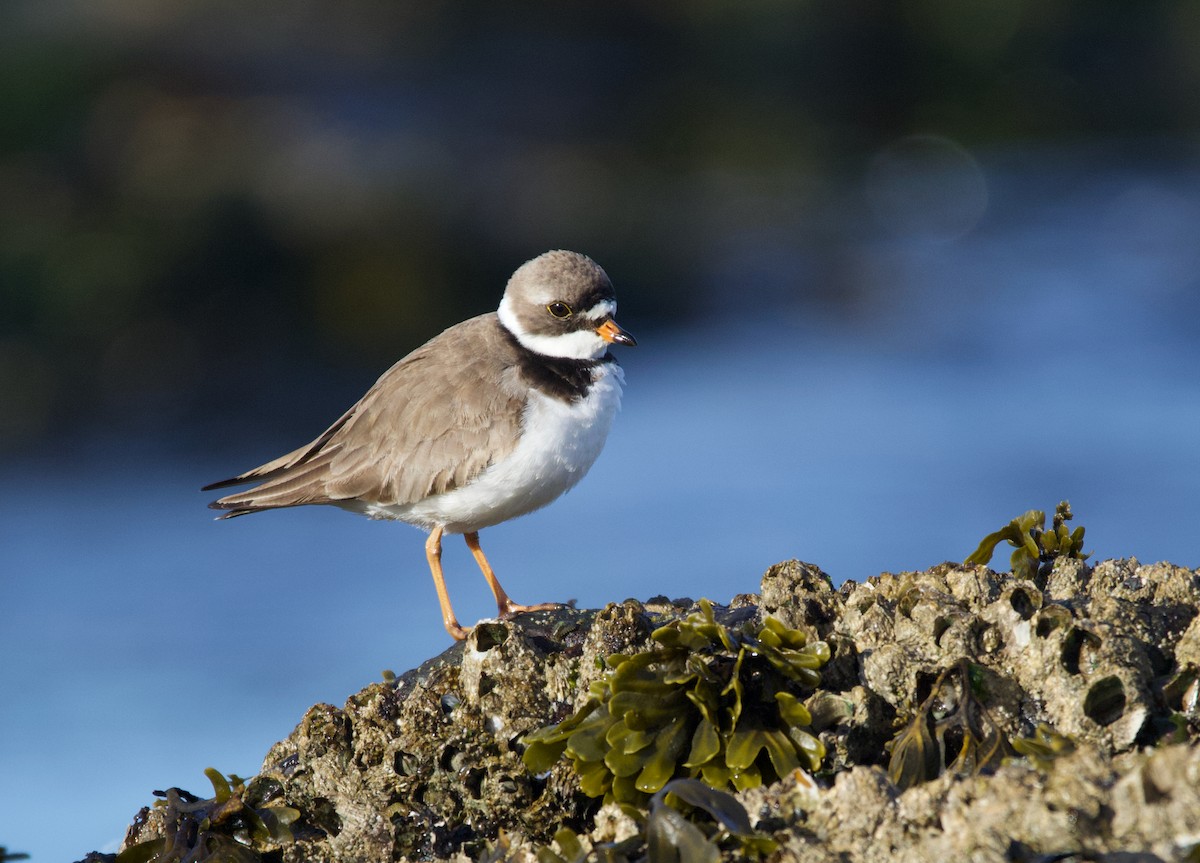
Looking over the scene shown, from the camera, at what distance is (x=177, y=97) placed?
1164 cm

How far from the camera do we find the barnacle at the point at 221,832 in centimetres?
265

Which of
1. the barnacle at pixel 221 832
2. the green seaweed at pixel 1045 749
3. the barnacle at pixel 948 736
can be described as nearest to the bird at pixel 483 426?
the barnacle at pixel 221 832

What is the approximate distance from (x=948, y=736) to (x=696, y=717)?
48 cm

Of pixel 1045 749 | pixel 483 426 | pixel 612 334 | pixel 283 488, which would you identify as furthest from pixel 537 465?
pixel 1045 749

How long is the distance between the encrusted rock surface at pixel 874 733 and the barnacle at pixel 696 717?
8cm

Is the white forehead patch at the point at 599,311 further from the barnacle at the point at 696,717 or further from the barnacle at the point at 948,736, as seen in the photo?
the barnacle at the point at 948,736

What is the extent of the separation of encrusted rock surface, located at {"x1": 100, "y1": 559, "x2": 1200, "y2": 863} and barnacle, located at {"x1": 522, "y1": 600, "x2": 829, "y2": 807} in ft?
0.25

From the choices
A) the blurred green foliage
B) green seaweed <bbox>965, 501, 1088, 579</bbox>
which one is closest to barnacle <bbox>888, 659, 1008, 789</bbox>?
green seaweed <bbox>965, 501, 1088, 579</bbox>

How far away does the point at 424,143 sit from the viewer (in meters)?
12.1

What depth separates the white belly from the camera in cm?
433

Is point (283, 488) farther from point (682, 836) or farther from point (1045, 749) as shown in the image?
point (1045, 749)

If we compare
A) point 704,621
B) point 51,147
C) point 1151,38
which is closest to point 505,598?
point 704,621

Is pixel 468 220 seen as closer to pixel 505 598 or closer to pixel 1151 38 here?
pixel 505 598

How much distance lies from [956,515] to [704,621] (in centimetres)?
701
